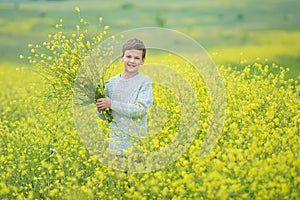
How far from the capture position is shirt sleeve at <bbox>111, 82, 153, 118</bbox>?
5527 millimetres

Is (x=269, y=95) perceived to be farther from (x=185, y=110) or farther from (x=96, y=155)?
(x=96, y=155)

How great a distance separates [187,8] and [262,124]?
57.2 ft

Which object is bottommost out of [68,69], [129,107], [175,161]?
[175,161]

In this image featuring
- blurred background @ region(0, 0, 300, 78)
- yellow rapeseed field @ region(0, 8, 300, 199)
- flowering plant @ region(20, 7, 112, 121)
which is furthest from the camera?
blurred background @ region(0, 0, 300, 78)

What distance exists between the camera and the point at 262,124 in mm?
6309

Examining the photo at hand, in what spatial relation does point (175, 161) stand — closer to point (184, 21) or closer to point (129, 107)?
point (129, 107)

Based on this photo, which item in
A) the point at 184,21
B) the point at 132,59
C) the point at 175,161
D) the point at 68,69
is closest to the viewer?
the point at 175,161

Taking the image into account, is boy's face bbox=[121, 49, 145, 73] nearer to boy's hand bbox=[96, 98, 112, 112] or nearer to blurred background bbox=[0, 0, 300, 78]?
boy's hand bbox=[96, 98, 112, 112]

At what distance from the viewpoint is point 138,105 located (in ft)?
18.2

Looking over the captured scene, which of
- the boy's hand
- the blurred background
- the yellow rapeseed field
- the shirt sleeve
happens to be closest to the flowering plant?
the yellow rapeseed field

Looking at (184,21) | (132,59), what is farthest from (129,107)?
(184,21)

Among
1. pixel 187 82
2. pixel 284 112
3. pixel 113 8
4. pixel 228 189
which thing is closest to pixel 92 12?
pixel 113 8

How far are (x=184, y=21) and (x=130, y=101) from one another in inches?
657

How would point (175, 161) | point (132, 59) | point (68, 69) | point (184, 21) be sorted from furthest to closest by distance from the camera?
point (184, 21), point (68, 69), point (132, 59), point (175, 161)
